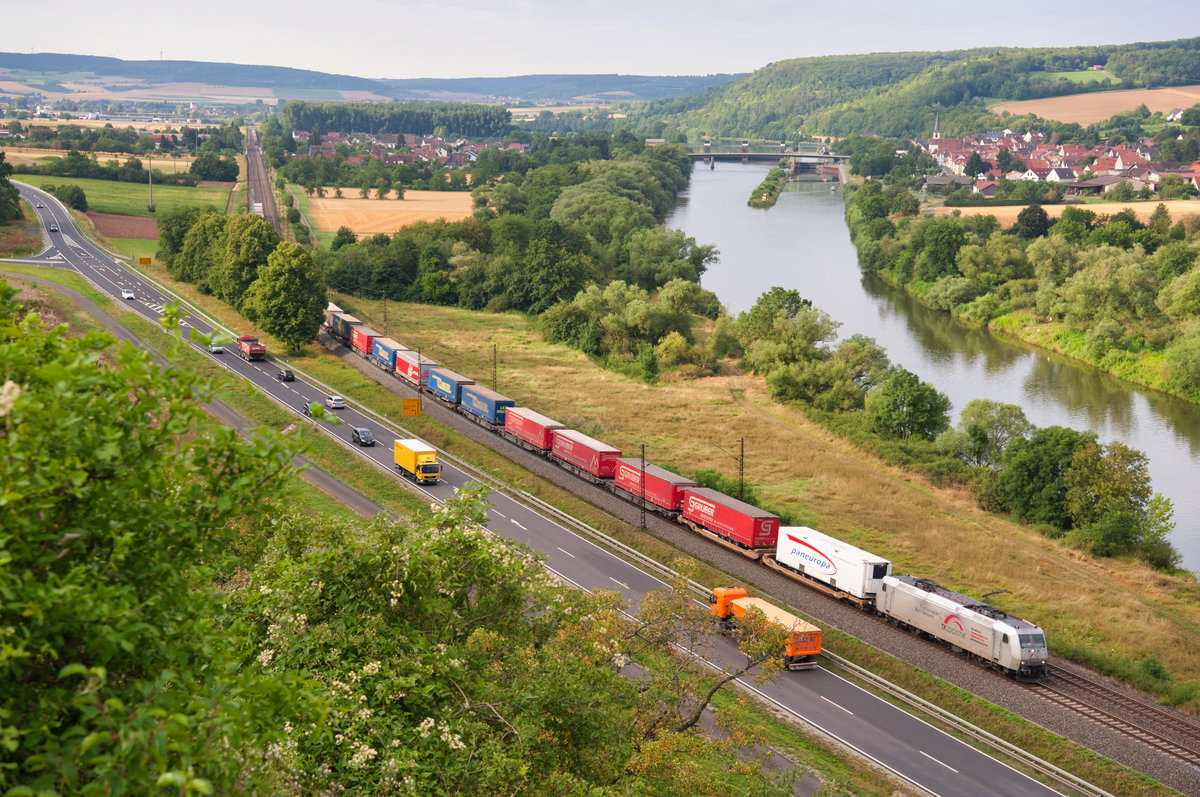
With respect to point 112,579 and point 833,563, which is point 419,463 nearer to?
point 833,563

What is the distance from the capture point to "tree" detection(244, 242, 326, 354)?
77.3 meters

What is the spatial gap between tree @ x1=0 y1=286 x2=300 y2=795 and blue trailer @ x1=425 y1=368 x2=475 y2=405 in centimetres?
5614

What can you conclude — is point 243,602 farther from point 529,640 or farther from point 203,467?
point 203,467

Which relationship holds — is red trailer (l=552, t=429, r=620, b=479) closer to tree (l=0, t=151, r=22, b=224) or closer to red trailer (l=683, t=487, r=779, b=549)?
red trailer (l=683, t=487, r=779, b=549)

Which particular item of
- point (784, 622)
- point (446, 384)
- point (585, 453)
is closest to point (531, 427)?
point (585, 453)

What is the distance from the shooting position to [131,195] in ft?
458

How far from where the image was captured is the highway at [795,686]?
29.0m

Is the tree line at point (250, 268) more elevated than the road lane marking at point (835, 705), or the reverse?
the tree line at point (250, 268)

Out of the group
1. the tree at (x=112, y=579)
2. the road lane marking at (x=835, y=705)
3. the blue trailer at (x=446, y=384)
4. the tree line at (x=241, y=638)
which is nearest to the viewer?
the tree at (x=112, y=579)

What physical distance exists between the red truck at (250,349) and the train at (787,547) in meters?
19.0

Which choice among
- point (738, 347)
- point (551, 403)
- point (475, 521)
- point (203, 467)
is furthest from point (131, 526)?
point (738, 347)

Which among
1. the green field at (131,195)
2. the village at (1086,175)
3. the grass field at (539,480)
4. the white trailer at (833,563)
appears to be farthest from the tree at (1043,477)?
the village at (1086,175)

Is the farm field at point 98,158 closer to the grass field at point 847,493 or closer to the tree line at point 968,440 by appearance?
the grass field at point 847,493

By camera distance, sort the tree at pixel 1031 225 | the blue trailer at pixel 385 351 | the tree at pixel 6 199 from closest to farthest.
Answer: the blue trailer at pixel 385 351 → the tree at pixel 6 199 → the tree at pixel 1031 225
